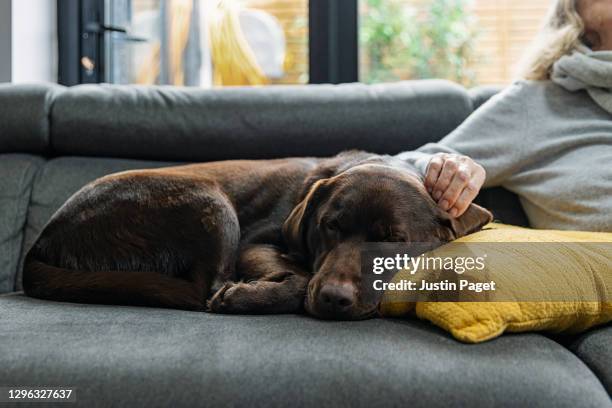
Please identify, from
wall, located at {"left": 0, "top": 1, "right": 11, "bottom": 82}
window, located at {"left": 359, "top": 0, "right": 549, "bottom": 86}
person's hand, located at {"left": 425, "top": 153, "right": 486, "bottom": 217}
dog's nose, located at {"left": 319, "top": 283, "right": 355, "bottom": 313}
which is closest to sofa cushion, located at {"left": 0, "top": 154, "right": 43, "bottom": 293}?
wall, located at {"left": 0, "top": 1, "right": 11, "bottom": 82}

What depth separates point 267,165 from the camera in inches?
80.2

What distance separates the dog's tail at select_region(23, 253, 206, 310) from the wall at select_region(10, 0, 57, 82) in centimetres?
154

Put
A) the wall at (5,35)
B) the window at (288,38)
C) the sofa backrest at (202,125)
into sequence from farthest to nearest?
the window at (288,38), the wall at (5,35), the sofa backrest at (202,125)

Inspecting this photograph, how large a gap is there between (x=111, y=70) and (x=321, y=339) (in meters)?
2.54

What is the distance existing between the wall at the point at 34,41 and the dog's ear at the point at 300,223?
1.73 meters

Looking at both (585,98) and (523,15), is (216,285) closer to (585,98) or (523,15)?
(585,98)

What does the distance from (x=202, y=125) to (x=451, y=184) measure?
1.02 meters

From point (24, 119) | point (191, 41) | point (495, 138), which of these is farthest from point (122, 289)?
point (191, 41)

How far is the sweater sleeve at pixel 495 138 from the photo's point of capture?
6.97ft

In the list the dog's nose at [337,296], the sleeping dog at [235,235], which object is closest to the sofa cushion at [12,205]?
the sleeping dog at [235,235]

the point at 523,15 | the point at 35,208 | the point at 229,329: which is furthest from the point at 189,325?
the point at 523,15

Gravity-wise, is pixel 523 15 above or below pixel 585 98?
above

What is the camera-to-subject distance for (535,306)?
1.35 meters
